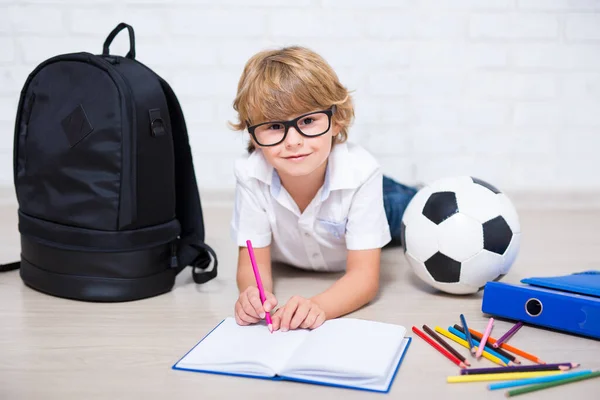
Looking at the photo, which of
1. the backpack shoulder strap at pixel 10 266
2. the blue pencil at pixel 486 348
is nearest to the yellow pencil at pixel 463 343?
the blue pencil at pixel 486 348

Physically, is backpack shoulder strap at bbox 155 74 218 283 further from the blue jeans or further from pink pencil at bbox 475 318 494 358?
pink pencil at bbox 475 318 494 358

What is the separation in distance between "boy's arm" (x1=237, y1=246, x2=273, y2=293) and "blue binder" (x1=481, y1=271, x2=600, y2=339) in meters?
0.41

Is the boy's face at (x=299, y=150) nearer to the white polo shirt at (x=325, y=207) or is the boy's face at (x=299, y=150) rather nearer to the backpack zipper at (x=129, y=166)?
the white polo shirt at (x=325, y=207)

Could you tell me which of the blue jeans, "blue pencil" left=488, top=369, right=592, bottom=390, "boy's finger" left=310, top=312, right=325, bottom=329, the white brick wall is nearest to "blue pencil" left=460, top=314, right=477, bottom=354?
"blue pencil" left=488, top=369, right=592, bottom=390

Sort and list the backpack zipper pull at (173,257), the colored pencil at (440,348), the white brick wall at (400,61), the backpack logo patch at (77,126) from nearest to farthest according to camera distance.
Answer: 1. the colored pencil at (440,348)
2. the backpack logo patch at (77,126)
3. the backpack zipper pull at (173,257)
4. the white brick wall at (400,61)

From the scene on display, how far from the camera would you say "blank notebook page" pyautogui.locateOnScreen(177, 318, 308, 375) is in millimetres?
942

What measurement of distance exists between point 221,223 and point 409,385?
1128mm

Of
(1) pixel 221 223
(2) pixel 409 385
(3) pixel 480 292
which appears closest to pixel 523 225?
(3) pixel 480 292

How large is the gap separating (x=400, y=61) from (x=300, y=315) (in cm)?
122

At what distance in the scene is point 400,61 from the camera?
2068mm

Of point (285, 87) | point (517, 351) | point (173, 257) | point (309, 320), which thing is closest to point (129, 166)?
point (173, 257)

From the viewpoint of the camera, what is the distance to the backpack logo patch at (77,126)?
118 centimetres

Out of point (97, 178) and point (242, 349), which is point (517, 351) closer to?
point (242, 349)

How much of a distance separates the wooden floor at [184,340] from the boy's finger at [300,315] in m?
0.14
